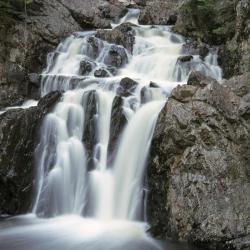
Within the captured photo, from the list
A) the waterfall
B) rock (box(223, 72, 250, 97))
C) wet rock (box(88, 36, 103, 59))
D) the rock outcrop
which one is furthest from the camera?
wet rock (box(88, 36, 103, 59))

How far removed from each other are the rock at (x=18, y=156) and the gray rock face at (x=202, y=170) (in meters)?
3.24

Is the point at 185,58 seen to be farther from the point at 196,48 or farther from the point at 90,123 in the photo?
the point at 90,123

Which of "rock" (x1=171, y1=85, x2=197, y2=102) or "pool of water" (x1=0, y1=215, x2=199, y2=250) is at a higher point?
"rock" (x1=171, y1=85, x2=197, y2=102)

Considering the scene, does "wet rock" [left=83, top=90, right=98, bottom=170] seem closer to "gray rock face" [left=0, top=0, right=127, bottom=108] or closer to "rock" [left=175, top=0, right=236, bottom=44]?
"gray rock face" [left=0, top=0, right=127, bottom=108]

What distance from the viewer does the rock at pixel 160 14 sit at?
67.1ft

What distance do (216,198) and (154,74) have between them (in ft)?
24.1

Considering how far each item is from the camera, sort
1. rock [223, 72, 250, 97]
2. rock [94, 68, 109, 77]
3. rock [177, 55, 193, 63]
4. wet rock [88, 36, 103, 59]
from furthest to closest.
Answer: wet rock [88, 36, 103, 59]
rock [177, 55, 193, 63]
rock [94, 68, 109, 77]
rock [223, 72, 250, 97]

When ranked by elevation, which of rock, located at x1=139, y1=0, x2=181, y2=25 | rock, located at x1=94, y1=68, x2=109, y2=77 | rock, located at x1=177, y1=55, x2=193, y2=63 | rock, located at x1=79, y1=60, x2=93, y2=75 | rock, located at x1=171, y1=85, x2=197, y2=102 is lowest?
rock, located at x1=171, y1=85, x2=197, y2=102

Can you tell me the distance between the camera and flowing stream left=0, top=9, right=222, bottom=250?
8.80 m

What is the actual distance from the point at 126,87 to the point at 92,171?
9.94ft

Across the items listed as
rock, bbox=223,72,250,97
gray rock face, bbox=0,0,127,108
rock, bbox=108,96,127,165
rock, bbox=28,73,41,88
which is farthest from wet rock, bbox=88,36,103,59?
rock, bbox=223,72,250,97

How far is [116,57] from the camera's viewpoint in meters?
16.1

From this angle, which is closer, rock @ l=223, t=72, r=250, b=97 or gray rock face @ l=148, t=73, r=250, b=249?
gray rock face @ l=148, t=73, r=250, b=249

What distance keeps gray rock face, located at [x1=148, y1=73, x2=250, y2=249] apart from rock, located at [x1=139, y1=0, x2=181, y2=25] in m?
11.3
